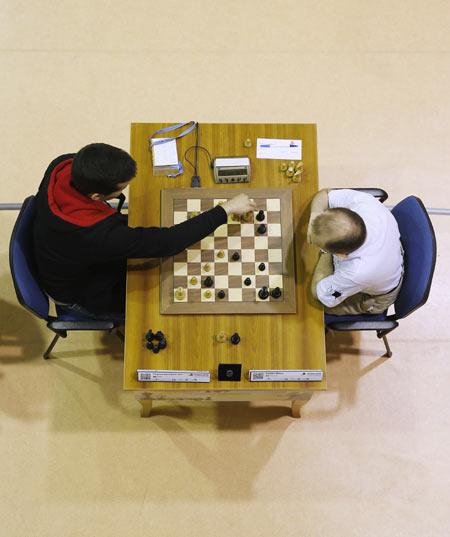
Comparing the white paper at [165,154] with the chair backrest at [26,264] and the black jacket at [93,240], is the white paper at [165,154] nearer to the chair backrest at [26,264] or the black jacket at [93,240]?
the black jacket at [93,240]

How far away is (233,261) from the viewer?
2250 mm

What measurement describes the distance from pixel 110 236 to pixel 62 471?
1.62 m

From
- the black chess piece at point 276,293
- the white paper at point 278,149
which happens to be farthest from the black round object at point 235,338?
the white paper at point 278,149

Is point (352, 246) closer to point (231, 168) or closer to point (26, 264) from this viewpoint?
point (231, 168)

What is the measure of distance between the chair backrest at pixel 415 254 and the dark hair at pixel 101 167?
134cm

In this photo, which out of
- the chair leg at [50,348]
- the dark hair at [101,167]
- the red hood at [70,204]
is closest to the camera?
the dark hair at [101,167]

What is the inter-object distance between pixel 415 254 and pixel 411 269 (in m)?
0.07

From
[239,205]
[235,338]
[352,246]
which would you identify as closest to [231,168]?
[239,205]

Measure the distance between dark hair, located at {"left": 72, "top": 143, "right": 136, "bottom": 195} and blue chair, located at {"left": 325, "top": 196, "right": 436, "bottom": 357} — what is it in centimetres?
127

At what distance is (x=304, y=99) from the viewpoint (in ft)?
11.9

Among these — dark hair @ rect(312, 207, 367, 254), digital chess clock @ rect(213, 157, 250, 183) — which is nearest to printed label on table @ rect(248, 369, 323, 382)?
dark hair @ rect(312, 207, 367, 254)

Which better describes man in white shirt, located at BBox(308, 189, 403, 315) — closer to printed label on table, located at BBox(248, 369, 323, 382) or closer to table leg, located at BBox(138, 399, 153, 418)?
printed label on table, located at BBox(248, 369, 323, 382)

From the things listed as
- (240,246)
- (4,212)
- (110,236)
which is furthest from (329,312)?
(4,212)

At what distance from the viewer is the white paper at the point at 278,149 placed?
2.40 metres
